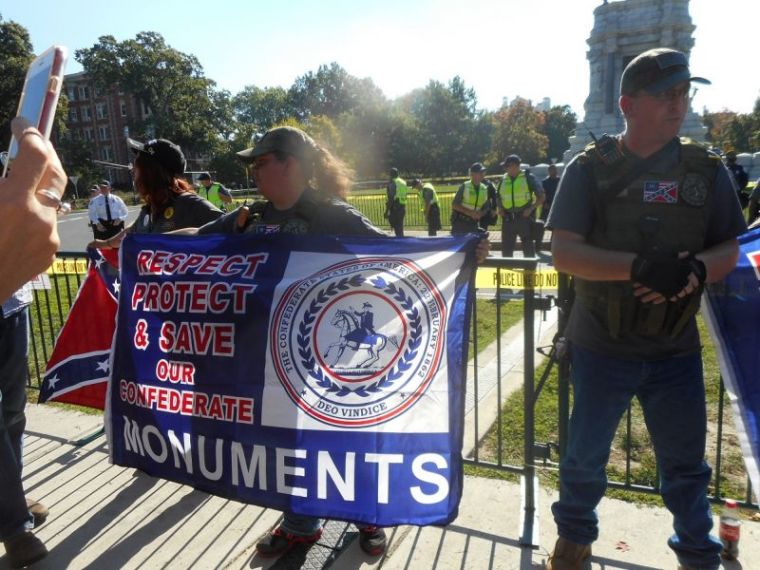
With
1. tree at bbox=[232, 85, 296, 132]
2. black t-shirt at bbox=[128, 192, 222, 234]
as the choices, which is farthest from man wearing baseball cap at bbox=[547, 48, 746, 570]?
tree at bbox=[232, 85, 296, 132]

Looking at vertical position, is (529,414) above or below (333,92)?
below

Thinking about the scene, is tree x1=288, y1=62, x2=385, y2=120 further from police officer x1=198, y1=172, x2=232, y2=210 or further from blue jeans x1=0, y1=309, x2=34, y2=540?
blue jeans x1=0, y1=309, x2=34, y2=540

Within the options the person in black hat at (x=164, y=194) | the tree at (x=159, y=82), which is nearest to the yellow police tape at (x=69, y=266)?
the person in black hat at (x=164, y=194)

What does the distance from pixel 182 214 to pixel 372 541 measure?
7.52 ft

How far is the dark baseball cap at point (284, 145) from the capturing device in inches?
113

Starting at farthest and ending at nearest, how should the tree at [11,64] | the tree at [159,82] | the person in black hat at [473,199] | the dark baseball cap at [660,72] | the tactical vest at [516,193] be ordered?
the tree at [159,82]
the tree at [11,64]
the person in black hat at [473,199]
the tactical vest at [516,193]
the dark baseball cap at [660,72]

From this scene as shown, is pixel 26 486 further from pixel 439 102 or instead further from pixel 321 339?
pixel 439 102

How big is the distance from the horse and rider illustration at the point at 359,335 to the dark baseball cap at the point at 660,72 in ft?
4.74

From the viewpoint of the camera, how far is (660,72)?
217cm

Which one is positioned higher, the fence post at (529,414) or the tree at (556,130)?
the tree at (556,130)

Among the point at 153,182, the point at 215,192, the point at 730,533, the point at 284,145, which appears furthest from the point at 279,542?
the point at 215,192

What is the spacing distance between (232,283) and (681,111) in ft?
7.08

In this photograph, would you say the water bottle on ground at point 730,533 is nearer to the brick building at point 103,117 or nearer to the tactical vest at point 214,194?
the tactical vest at point 214,194

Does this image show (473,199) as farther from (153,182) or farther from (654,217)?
(654,217)
